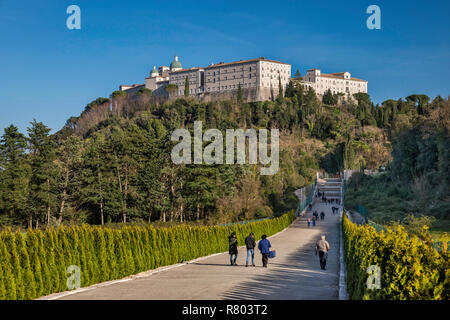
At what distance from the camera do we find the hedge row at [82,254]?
32.9 ft

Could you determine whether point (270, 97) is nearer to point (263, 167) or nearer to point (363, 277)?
point (263, 167)

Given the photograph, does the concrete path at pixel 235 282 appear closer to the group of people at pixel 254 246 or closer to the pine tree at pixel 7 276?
the group of people at pixel 254 246

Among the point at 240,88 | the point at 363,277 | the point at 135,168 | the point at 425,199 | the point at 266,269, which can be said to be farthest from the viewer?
the point at 240,88

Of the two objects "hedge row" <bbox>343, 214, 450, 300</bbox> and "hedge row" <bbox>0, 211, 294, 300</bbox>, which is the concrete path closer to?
"hedge row" <bbox>0, 211, 294, 300</bbox>

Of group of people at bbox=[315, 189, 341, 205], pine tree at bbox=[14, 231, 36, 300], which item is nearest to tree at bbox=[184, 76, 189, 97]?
group of people at bbox=[315, 189, 341, 205]

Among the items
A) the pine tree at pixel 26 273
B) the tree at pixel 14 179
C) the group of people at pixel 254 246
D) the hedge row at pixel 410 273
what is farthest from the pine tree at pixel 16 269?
the tree at pixel 14 179

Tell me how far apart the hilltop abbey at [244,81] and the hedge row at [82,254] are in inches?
4295

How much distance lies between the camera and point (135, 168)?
170 feet

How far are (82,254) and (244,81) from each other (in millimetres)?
121666

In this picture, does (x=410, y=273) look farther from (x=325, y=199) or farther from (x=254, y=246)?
(x=325, y=199)

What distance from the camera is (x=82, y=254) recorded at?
Answer: 12.1 m

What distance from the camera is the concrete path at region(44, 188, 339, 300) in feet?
33.9

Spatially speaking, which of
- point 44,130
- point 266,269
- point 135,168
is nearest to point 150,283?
point 266,269

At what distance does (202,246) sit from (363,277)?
1218cm
